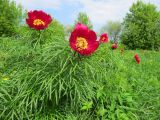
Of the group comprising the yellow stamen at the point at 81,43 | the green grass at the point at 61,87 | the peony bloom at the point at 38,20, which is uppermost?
the peony bloom at the point at 38,20

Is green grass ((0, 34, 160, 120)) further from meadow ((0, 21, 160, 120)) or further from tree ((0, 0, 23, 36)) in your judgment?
tree ((0, 0, 23, 36))

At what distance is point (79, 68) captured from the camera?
4.41 meters

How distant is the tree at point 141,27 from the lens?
149 feet

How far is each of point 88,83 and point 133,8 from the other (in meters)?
46.7

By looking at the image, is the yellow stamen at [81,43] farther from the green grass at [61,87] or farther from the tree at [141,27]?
the tree at [141,27]

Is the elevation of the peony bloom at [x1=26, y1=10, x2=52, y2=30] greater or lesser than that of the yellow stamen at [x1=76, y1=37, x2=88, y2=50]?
greater

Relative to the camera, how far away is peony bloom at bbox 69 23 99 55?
420 cm

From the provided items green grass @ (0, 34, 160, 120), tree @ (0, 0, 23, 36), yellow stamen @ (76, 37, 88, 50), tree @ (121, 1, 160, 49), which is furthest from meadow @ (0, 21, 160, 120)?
tree @ (121, 1, 160, 49)

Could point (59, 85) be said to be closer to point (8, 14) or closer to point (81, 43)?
point (81, 43)

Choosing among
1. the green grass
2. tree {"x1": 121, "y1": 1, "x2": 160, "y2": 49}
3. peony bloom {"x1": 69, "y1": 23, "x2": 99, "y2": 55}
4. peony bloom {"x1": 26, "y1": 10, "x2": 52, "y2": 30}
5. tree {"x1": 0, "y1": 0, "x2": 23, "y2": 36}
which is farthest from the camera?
tree {"x1": 121, "y1": 1, "x2": 160, "y2": 49}

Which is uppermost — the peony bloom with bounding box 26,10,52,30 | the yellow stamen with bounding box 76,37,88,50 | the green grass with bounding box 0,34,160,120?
the peony bloom with bounding box 26,10,52,30

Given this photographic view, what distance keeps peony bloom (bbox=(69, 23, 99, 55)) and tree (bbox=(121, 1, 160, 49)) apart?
3920cm

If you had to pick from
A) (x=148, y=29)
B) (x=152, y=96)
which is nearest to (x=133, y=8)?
(x=148, y=29)

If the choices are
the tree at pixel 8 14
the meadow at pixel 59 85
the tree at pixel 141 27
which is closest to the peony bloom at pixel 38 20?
the meadow at pixel 59 85
